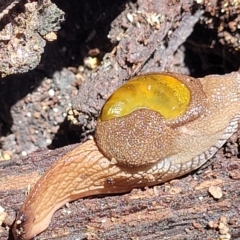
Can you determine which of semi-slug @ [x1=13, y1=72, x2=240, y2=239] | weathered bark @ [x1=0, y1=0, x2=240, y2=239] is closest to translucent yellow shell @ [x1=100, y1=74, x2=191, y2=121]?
semi-slug @ [x1=13, y1=72, x2=240, y2=239]

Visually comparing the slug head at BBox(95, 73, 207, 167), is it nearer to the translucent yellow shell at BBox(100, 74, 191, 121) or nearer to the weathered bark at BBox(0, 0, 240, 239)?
the translucent yellow shell at BBox(100, 74, 191, 121)

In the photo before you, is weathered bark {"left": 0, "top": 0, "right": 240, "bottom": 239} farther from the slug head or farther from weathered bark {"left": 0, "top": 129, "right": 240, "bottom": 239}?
the slug head

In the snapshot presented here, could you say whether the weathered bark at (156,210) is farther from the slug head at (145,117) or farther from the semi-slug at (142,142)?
the slug head at (145,117)

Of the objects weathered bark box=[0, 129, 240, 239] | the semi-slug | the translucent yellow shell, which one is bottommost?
weathered bark box=[0, 129, 240, 239]

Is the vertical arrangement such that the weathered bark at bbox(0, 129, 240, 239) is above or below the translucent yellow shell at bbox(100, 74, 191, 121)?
below

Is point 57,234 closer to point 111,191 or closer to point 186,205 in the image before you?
point 111,191

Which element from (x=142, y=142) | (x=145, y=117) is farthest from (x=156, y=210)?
(x=145, y=117)

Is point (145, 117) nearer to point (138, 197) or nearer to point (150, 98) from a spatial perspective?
point (150, 98)
